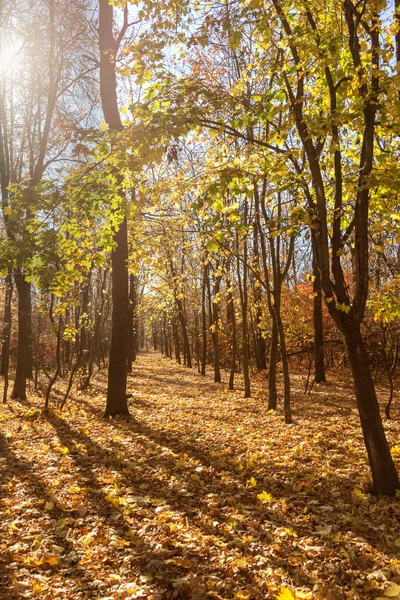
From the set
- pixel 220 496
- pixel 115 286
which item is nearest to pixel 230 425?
pixel 220 496

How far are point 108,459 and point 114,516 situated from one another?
199 cm

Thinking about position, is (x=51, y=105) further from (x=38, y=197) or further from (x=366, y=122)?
(x=366, y=122)

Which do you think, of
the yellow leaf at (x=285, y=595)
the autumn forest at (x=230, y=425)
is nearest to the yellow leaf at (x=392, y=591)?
the autumn forest at (x=230, y=425)

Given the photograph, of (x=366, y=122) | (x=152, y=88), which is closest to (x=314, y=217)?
(x=366, y=122)

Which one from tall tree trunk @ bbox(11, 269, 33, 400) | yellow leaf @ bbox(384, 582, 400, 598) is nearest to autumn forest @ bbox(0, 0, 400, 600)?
yellow leaf @ bbox(384, 582, 400, 598)

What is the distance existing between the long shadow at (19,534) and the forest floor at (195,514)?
1 cm

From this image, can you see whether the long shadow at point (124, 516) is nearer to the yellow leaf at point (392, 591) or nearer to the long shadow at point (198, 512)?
the long shadow at point (198, 512)

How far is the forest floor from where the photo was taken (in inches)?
126

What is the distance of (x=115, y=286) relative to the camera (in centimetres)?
952

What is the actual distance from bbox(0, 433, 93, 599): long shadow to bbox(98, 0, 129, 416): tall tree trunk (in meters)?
2.97

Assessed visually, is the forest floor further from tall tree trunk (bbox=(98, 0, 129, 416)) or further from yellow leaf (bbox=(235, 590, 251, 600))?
tall tree trunk (bbox=(98, 0, 129, 416))

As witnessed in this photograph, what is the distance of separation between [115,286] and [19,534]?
6048 mm

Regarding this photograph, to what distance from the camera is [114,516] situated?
4.39 m

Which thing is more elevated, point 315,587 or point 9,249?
point 9,249
